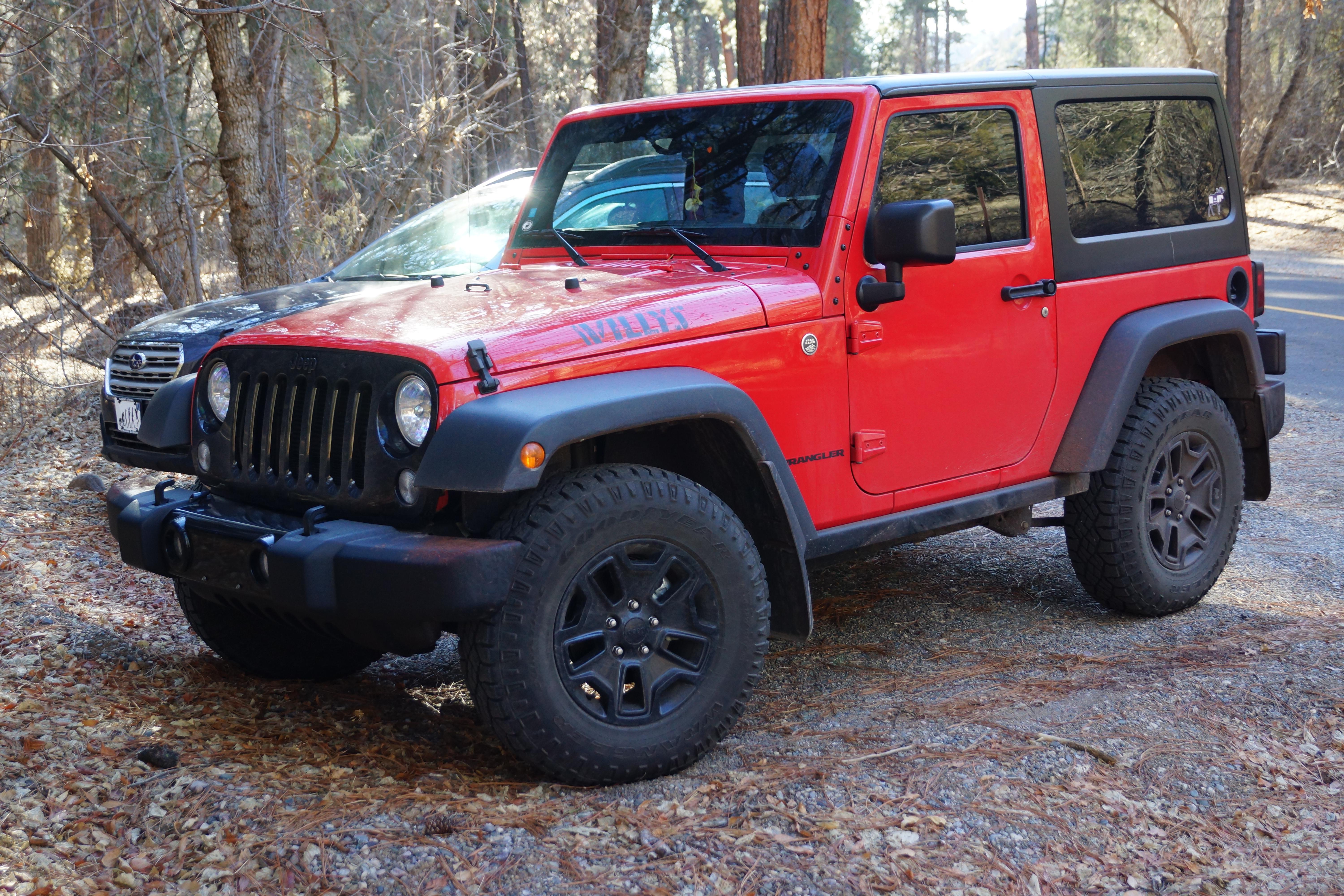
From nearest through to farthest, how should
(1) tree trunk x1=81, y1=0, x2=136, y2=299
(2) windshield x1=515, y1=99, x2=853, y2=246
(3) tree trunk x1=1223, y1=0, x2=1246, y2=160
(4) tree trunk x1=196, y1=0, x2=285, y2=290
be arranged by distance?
1. (2) windshield x1=515, y1=99, x2=853, y2=246
2. (4) tree trunk x1=196, y1=0, x2=285, y2=290
3. (1) tree trunk x1=81, y1=0, x2=136, y2=299
4. (3) tree trunk x1=1223, y1=0, x2=1246, y2=160

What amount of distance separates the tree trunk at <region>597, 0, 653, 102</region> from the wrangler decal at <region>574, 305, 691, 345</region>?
437 inches

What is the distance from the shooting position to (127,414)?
646 cm

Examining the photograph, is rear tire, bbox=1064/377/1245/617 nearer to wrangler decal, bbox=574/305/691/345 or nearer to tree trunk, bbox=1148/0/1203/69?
wrangler decal, bbox=574/305/691/345

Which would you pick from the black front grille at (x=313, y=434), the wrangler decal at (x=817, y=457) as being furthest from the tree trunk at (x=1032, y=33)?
the black front grille at (x=313, y=434)

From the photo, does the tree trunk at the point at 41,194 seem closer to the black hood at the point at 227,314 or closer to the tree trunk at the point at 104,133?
the tree trunk at the point at 104,133

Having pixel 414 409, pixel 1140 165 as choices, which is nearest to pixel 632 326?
pixel 414 409

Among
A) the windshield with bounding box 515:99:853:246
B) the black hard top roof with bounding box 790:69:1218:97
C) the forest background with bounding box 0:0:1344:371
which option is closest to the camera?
the windshield with bounding box 515:99:853:246

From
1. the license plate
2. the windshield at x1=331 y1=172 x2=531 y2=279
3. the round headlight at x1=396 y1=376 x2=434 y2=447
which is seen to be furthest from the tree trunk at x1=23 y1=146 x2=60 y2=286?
the round headlight at x1=396 y1=376 x2=434 y2=447

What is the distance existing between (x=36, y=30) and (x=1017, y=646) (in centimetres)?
894

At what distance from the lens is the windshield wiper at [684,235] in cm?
387

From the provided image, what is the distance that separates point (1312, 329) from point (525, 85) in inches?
616

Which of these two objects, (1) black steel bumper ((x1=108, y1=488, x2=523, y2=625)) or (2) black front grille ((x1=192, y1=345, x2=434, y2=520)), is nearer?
(1) black steel bumper ((x1=108, y1=488, x2=523, y2=625))

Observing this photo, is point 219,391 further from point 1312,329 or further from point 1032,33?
point 1032,33

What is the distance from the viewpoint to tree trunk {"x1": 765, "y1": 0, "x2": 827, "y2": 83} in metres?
9.77
